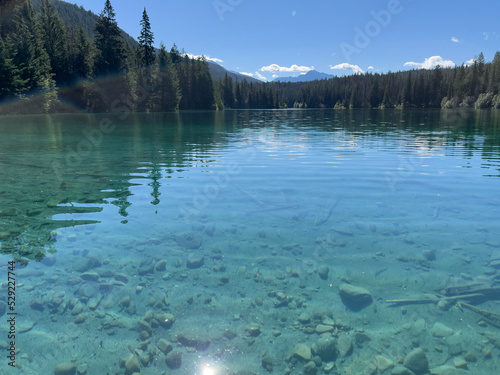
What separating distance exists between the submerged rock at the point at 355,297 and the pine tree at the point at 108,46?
9660cm

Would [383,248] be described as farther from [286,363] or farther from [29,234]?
[29,234]

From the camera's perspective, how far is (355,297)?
5430 mm

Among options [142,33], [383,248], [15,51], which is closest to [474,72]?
[142,33]

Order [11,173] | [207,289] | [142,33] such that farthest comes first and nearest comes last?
[142,33]
[11,173]
[207,289]

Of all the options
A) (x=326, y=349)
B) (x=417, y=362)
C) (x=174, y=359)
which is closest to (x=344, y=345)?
(x=326, y=349)

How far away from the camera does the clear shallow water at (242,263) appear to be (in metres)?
4.43

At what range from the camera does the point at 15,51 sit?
2736 inches

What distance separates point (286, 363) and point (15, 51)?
8724 centimetres

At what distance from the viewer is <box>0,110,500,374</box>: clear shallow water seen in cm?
443

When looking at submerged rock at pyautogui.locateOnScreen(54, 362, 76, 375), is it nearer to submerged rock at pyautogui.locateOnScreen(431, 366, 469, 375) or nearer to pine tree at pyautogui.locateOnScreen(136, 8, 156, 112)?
submerged rock at pyautogui.locateOnScreen(431, 366, 469, 375)

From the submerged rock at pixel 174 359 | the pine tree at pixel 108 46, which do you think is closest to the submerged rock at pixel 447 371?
the submerged rock at pixel 174 359

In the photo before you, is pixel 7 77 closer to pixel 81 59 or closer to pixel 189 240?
pixel 81 59

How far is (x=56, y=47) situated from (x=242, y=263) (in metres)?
105

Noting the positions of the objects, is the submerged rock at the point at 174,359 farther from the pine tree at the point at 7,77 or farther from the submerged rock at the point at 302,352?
the pine tree at the point at 7,77
